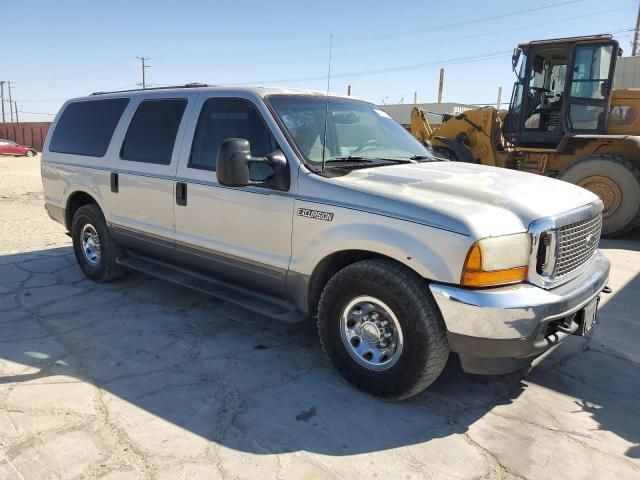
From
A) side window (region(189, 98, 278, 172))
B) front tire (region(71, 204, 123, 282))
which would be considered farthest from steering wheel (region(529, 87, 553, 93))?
front tire (region(71, 204, 123, 282))

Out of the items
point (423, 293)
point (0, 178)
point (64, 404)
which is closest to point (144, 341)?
point (64, 404)

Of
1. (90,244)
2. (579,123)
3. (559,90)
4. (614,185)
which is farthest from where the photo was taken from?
(559,90)

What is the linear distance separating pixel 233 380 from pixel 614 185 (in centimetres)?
743

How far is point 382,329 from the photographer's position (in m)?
3.15

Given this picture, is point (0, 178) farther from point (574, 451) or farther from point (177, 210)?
point (574, 451)

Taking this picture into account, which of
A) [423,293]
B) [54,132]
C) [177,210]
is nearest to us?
[423,293]

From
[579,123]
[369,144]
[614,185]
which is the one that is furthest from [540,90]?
[369,144]

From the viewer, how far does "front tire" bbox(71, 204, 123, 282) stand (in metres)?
5.22

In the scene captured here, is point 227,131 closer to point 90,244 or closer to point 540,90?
point 90,244

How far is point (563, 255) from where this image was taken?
9.91 feet

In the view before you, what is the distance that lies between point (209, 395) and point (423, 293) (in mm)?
1521

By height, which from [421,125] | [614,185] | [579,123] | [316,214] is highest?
[579,123]

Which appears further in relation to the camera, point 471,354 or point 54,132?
point 54,132

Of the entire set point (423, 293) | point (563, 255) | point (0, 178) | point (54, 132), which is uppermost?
point (54, 132)
